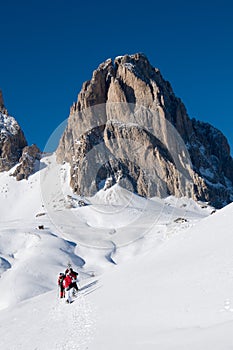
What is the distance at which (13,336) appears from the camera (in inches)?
573

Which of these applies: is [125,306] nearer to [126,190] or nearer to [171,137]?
[126,190]

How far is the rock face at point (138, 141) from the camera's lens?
137 meters

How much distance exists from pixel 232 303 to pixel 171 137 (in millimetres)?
138696

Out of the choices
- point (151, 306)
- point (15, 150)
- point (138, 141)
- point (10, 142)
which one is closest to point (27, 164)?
point (15, 150)

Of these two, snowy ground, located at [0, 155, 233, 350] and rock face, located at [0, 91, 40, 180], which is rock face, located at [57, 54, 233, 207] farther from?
snowy ground, located at [0, 155, 233, 350]

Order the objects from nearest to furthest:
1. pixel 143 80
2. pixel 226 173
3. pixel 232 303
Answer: pixel 232 303
pixel 143 80
pixel 226 173

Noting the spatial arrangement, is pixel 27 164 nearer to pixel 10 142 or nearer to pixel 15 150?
pixel 15 150

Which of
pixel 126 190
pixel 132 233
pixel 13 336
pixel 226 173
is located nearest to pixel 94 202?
pixel 126 190

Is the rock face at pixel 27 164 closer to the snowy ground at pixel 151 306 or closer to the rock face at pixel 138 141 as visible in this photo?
the rock face at pixel 138 141

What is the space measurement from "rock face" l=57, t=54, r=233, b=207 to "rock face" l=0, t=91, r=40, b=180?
13.5m

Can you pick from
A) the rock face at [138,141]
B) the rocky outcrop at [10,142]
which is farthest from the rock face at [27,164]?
the rock face at [138,141]

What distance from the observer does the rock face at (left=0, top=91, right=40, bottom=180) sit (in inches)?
6117

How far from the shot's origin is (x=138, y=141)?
144375 mm

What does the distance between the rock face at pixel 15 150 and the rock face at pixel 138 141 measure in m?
13.5
